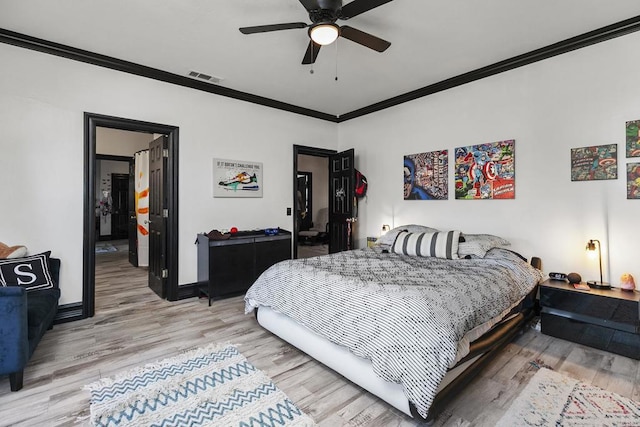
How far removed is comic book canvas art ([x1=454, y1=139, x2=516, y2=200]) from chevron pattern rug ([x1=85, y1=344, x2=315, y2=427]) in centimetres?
313

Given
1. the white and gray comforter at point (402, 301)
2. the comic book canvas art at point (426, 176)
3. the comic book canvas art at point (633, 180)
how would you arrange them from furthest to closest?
the comic book canvas art at point (426, 176), the comic book canvas art at point (633, 180), the white and gray comforter at point (402, 301)

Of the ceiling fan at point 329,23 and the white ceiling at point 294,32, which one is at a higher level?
the white ceiling at point 294,32

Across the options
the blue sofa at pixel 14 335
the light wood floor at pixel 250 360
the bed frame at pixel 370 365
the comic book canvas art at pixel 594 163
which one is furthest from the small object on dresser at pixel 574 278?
the blue sofa at pixel 14 335

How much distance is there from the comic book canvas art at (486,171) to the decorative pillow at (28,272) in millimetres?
4515

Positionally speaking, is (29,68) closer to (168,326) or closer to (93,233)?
(93,233)

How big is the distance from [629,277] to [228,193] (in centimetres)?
436

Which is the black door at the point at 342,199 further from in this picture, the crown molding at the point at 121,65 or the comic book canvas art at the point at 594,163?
the comic book canvas art at the point at 594,163

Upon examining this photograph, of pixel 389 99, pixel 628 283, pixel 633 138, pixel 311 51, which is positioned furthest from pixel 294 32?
pixel 628 283

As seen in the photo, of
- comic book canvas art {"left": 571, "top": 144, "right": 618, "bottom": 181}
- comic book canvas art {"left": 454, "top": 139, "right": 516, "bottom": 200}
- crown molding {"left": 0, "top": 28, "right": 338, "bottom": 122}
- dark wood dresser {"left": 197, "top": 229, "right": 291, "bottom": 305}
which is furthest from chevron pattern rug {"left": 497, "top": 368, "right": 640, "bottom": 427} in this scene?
crown molding {"left": 0, "top": 28, "right": 338, "bottom": 122}

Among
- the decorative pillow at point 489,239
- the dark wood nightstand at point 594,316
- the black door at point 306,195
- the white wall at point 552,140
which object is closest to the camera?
the dark wood nightstand at point 594,316

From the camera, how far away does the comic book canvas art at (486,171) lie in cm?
341

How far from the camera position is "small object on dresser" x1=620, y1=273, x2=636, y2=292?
2.58 m

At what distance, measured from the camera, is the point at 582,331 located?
259 cm

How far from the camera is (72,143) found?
3102mm
